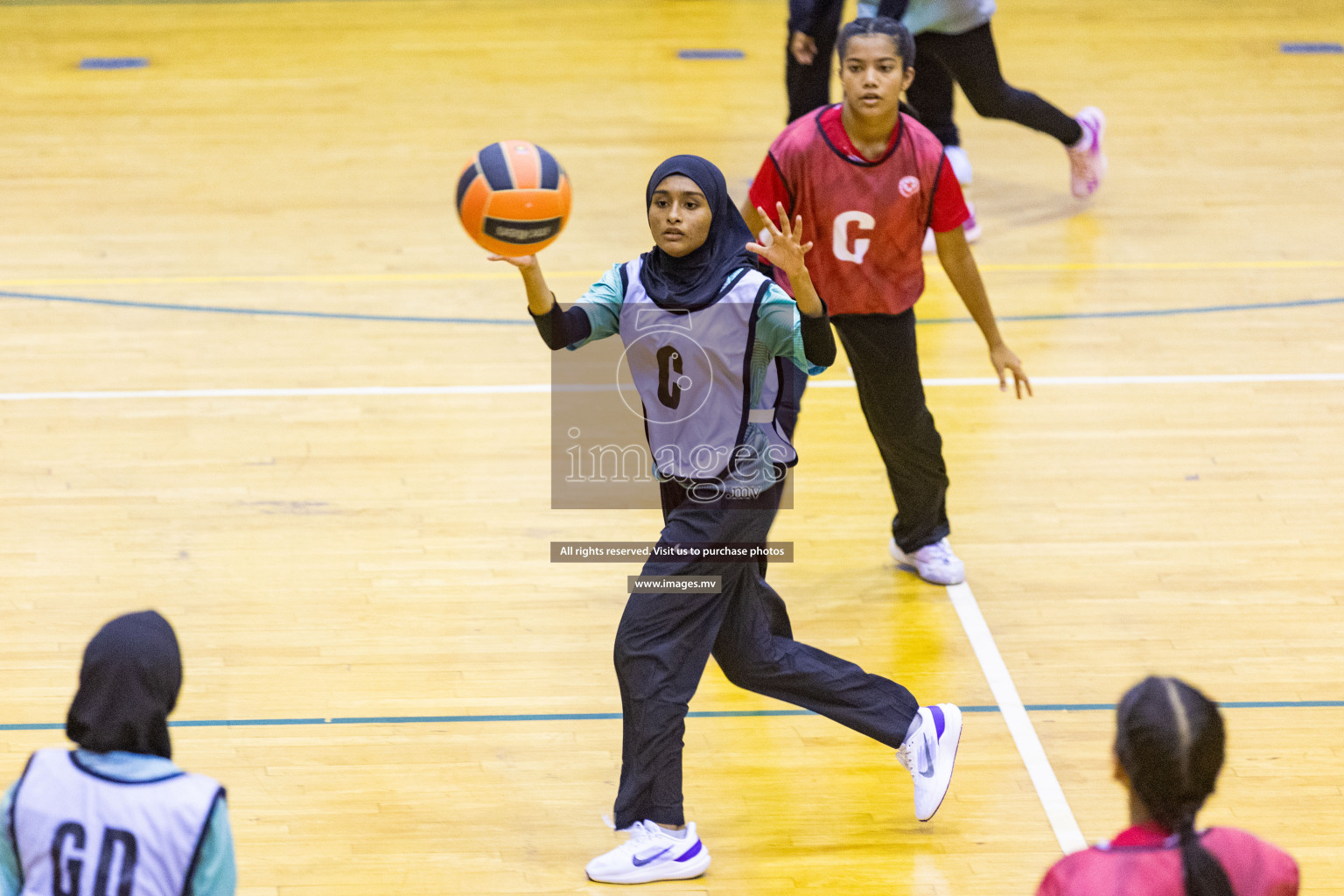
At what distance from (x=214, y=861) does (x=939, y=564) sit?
9.92ft

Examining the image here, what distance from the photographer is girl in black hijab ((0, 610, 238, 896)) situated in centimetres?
245

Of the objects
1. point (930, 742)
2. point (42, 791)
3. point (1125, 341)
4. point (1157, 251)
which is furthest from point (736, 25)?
point (42, 791)

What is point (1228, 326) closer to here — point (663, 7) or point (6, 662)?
point (6, 662)

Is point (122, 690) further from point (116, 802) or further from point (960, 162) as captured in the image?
point (960, 162)

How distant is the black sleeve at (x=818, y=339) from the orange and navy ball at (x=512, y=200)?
69cm

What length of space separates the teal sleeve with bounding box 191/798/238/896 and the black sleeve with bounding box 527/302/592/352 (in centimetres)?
147

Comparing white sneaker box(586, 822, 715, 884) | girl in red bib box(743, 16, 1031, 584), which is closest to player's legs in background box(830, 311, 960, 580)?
girl in red bib box(743, 16, 1031, 584)

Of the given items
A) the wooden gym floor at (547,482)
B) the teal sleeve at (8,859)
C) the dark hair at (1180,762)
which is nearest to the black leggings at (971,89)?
the wooden gym floor at (547,482)

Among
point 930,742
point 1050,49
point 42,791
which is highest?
point 1050,49

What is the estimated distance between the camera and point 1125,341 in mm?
6672

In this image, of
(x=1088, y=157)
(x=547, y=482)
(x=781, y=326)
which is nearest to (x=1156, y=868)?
(x=781, y=326)

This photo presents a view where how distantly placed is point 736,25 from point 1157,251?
4747 millimetres

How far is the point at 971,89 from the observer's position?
24.4 ft

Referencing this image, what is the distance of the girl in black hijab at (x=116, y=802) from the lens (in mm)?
2451
